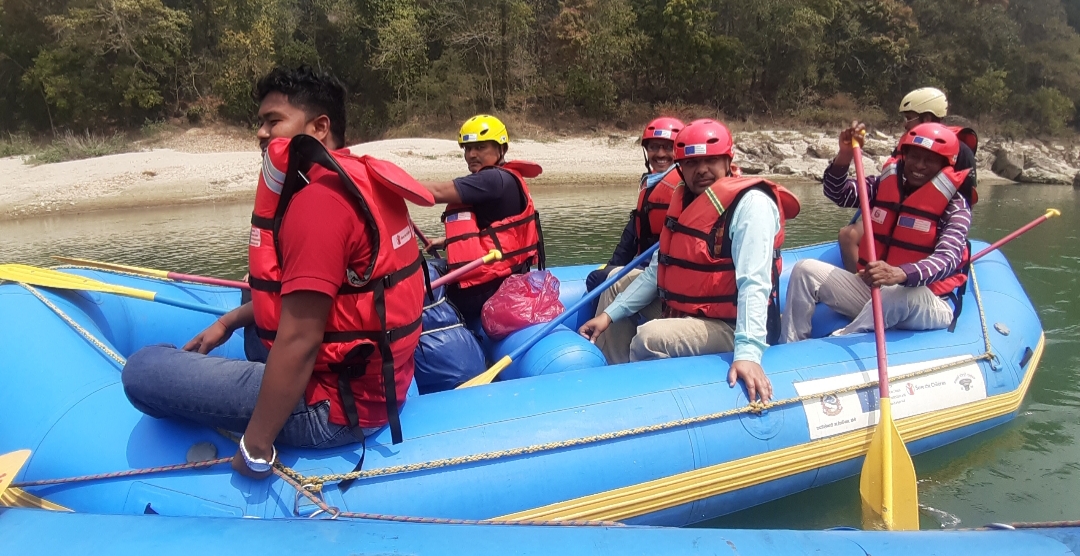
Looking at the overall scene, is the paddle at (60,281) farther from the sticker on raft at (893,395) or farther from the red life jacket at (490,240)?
the sticker on raft at (893,395)

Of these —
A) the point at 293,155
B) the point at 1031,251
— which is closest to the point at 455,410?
the point at 293,155

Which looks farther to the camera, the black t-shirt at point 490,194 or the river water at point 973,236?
the black t-shirt at point 490,194

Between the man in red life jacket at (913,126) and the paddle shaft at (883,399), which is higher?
the man in red life jacket at (913,126)

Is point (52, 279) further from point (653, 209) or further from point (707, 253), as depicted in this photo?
point (653, 209)

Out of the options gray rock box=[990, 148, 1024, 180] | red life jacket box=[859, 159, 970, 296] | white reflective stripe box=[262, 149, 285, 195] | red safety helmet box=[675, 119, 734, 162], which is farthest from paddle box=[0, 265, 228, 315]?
gray rock box=[990, 148, 1024, 180]

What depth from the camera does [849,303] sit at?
11.5 feet

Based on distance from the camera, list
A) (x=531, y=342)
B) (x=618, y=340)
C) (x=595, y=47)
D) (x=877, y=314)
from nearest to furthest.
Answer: (x=877, y=314) < (x=531, y=342) < (x=618, y=340) < (x=595, y=47)

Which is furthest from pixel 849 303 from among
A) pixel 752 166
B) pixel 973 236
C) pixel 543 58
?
pixel 543 58

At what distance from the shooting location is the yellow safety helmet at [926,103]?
14.3ft

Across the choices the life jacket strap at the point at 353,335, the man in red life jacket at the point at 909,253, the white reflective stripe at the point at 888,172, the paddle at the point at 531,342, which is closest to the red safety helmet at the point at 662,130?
the paddle at the point at 531,342

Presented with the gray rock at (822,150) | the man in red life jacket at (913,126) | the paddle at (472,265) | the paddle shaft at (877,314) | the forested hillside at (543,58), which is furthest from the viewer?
the forested hillside at (543,58)

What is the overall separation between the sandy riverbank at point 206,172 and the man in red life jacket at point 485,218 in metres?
12.1

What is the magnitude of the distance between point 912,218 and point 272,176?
3.14 metres

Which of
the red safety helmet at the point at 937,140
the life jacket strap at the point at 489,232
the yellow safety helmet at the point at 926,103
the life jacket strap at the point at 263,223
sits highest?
the yellow safety helmet at the point at 926,103
